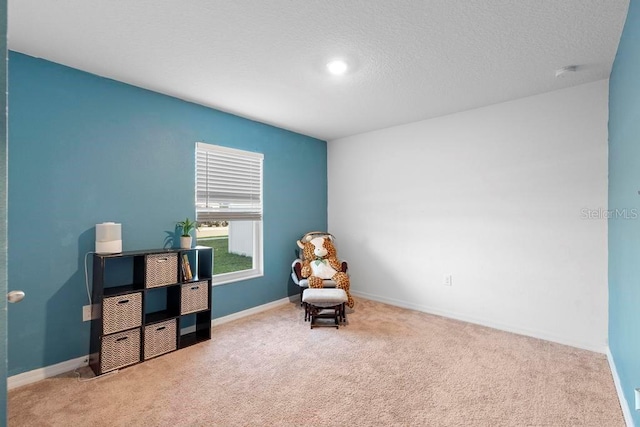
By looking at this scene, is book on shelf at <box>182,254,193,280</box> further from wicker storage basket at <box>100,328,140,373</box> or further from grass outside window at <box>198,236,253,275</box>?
grass outside window at <box>198,236,253,275</box>

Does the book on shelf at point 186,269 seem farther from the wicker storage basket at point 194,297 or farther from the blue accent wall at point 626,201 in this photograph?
the blue accent wall at point 626,201

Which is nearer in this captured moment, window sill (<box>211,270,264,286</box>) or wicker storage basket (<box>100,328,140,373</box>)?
wicker storage basket (<box>100,328,140,373</box>)

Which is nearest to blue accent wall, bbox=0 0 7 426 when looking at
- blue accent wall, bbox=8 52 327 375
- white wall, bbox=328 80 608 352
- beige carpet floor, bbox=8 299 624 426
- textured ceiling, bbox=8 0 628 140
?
textured ceiling, bbox=8 0 628 140

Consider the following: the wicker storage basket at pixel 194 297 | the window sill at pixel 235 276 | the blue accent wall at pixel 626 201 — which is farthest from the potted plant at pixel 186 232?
the blue accent wall at pixel 626 201

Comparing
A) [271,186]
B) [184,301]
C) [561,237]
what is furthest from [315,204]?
[561,237]

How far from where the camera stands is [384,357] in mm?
2549

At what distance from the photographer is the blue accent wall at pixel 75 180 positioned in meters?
2.18

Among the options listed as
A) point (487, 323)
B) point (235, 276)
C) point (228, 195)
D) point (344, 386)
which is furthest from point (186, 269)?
point (487, 323)

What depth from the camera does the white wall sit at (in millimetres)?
2693

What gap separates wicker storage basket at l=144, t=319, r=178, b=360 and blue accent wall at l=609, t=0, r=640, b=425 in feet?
10.4

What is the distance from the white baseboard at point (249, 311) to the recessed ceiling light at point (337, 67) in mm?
2777

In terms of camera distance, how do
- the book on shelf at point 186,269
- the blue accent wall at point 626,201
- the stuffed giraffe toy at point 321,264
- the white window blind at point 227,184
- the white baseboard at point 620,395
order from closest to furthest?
the blue accent wall at point 626,201 < the white baseboard at point 620,395 < the book on shelf at point 186,269 < the white window blind at point 227,184 < the stuffed giraffe toy at point 321,264

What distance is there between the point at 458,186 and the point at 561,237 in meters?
1.08

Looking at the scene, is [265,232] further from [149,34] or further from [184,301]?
[149,34]
